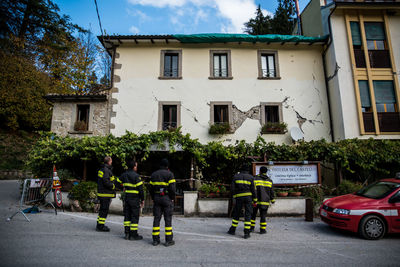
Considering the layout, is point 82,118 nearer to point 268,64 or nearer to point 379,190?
point 268,64

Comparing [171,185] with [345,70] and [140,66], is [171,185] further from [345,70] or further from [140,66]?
[345,70]

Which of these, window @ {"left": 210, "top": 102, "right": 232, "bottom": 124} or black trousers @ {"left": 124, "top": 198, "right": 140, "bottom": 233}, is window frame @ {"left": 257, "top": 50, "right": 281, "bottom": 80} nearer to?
window @ {"left": 210, "top": 102, "right": 232, "bottom": 124}

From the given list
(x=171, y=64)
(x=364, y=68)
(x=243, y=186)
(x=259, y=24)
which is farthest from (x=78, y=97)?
(x=259, y=24)

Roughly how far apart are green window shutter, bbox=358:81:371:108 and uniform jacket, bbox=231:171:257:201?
32.2 ft

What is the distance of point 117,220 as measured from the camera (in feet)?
25.1

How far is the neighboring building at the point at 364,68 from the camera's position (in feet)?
39.3

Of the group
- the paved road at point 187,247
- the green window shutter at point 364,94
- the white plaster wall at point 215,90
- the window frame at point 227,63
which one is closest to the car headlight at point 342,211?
the paved road at point 187,247

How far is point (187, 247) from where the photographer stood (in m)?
5.01

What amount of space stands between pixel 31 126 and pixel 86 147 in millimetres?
16067

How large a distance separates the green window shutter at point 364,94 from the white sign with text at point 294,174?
5660 mm

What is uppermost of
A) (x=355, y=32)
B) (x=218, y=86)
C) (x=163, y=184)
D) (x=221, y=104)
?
(x=355, y=32)

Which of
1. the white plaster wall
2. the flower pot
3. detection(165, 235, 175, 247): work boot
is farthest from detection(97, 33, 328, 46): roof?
detection(165, 235, 175, 247): work boot

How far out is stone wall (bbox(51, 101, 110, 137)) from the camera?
12422mm

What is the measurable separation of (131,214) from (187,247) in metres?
1.51
